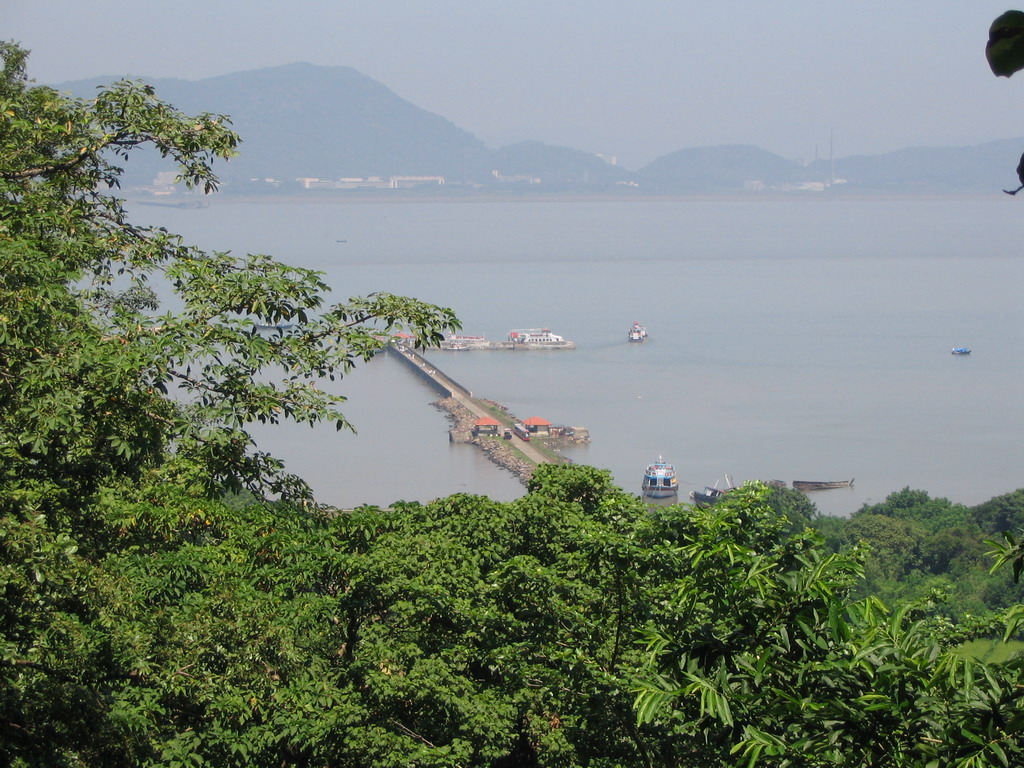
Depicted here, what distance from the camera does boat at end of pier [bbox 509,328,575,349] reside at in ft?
121

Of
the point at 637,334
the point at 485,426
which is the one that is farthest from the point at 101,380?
the point at 637,334

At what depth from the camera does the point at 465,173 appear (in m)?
146

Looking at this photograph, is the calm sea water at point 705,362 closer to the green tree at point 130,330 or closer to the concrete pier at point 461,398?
the concrete pier at point 461,398

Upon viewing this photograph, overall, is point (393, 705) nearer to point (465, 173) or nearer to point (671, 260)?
point (671, 260)

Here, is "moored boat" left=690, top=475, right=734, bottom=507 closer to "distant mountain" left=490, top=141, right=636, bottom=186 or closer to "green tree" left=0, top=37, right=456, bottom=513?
"green tree" left=0, top=37, right=456, bottom=513

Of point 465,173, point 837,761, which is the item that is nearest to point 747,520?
point 837,761

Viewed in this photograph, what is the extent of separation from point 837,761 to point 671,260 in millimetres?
65178

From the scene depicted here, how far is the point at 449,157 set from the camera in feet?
506

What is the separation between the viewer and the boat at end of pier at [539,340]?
36875mm

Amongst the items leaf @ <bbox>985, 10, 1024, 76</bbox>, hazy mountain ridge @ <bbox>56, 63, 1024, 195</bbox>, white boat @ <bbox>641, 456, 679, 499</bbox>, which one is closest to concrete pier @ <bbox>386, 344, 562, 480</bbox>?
white boat @ <bbox>641, 456, 679, 499</bbox>

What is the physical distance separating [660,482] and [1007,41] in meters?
19.4

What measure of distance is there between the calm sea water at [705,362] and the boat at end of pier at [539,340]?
54 centimetres

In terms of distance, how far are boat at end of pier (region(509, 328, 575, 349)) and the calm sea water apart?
536 millimetres

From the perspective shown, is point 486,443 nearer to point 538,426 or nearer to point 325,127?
point 538,426
